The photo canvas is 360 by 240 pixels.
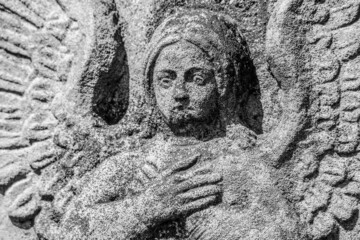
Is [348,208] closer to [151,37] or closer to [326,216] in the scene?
[326,216]

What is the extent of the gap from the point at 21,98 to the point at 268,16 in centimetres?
102

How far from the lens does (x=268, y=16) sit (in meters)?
2.86

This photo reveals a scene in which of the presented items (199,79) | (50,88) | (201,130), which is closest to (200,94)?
(199,79)

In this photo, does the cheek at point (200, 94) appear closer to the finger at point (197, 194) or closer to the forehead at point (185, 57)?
the forehead at point (185, 57)

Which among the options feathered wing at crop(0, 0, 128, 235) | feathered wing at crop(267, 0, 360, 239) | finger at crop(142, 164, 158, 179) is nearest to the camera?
feathered wing at crop(267, 0, 360, 239)

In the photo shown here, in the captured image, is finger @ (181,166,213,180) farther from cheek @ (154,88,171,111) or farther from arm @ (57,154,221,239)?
cheek @ (154,88,171,111)

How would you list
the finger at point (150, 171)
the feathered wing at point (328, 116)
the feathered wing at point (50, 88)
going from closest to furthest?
the feathered wing at point (328, 116), the finger at point (150, 171), the feathered wing at point (50, 88)

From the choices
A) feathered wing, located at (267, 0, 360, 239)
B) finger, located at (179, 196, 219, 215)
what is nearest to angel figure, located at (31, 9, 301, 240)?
finger, located at (179, 196, 219, 215)

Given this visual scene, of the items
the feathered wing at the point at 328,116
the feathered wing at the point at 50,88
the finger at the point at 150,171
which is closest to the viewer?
the feathered wing at the point at 328,116

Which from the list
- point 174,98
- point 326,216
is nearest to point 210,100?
point 174,98

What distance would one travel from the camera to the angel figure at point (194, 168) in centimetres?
272

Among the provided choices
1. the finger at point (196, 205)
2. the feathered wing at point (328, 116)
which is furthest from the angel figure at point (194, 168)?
the feathered wing at point (328, 116)

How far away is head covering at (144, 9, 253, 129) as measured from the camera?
2738 mm

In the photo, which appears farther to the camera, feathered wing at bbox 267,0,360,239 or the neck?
the neck
